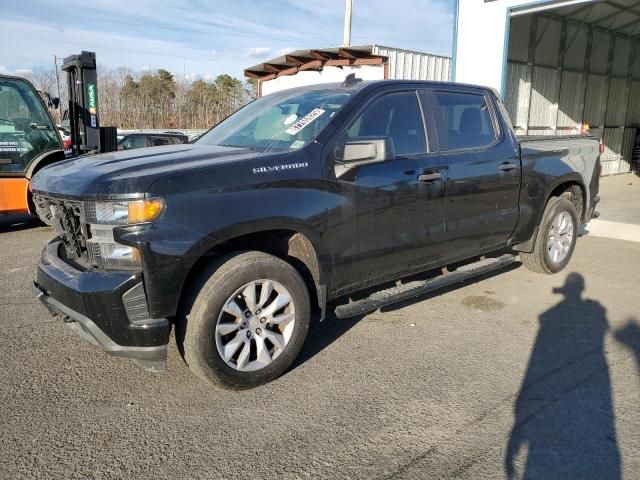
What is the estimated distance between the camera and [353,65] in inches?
584

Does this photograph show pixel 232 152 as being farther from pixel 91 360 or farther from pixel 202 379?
pixel 91 360

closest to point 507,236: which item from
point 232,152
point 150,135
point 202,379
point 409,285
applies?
point 409,285

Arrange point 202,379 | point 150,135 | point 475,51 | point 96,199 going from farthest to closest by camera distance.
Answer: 1. point 150,135
2. point 475,51
3. point 202,379
4. point 96,199

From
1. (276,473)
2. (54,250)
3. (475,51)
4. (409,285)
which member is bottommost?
(276,473)

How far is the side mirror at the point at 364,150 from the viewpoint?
3.55 m

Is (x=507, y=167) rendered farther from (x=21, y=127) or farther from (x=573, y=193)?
(x=21, y=127)

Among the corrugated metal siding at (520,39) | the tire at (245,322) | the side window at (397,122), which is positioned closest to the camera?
the tire at (245,322)

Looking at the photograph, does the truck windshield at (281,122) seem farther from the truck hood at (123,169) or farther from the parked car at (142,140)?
the parked car at (142,140)

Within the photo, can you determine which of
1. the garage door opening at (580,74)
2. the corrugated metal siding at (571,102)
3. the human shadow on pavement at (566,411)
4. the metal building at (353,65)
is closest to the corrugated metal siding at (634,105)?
the garage door opening at (580,74)

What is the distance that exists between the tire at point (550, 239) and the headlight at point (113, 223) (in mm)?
4188

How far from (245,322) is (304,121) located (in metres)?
1.51

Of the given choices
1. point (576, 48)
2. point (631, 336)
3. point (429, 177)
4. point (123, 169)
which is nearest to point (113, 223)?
point (123, 169)

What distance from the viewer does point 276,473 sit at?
259cm

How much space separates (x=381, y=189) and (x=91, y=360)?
239 cm
